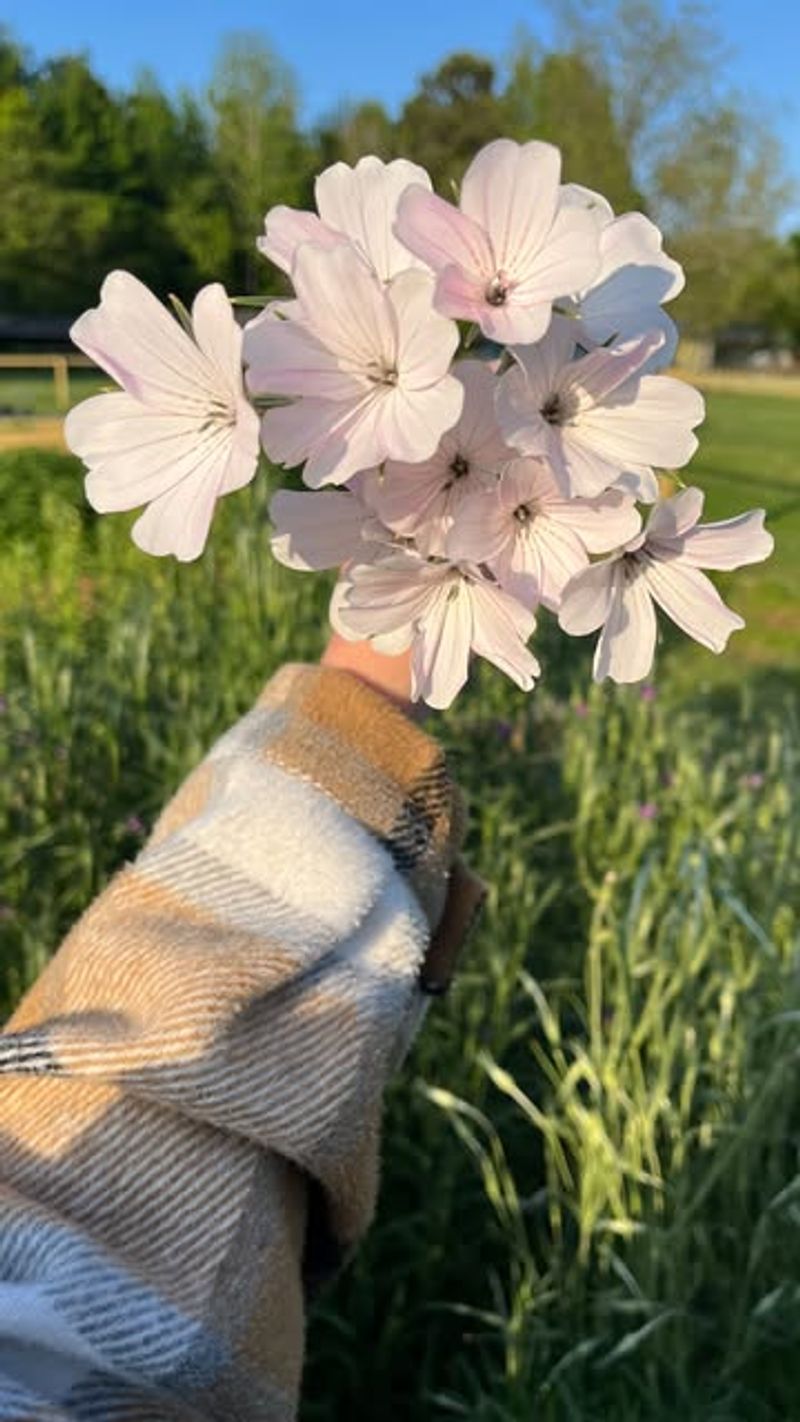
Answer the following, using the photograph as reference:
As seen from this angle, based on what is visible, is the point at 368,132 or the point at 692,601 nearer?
the point at 692,601

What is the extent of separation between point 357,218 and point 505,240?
8 centimetres

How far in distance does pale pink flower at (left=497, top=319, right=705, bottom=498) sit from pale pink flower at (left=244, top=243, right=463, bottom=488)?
33mm

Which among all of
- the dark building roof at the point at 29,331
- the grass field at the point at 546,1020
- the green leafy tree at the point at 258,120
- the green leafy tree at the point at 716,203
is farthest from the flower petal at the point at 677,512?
the dark building roof at the point at 29,331

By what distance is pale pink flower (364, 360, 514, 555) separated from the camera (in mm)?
600

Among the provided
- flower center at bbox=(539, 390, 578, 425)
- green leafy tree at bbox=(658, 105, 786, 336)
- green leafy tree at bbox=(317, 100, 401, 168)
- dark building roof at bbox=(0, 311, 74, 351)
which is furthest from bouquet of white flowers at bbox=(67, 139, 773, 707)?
dark building roof at bbox=(0, 311, 74, 351)

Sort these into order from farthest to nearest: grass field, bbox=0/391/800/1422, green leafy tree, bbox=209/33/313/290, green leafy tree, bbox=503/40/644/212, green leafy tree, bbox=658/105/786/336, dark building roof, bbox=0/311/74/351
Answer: dark building roof, bbox=0/311/74/351, green leafy tree, bbox=209/33/313/290, green leafy tree, bbox=658/105/786/336, green leafy tree, bbox=503/40/644/212, grass field, bbox=0/391/800/1422

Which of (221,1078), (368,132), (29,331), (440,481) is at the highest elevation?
(368,132)

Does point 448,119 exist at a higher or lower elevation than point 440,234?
higher

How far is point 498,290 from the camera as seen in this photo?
1.88 ft

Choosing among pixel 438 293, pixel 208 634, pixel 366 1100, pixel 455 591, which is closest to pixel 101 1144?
pixel 366 1100

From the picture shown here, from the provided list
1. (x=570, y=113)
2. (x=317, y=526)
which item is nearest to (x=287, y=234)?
(x=317, y=526)

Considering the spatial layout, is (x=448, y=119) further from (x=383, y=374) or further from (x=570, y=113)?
(x=383, y=374)

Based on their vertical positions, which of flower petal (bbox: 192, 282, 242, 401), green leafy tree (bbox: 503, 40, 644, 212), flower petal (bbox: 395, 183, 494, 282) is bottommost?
flower petal (bbox: 192, 282, 242, 401)

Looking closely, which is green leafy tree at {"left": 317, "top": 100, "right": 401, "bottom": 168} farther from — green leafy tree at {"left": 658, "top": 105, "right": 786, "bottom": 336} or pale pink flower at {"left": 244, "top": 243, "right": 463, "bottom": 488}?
pale pink flower at {"left": 244, "top": 243, "right": 463, "bottom": 488}
